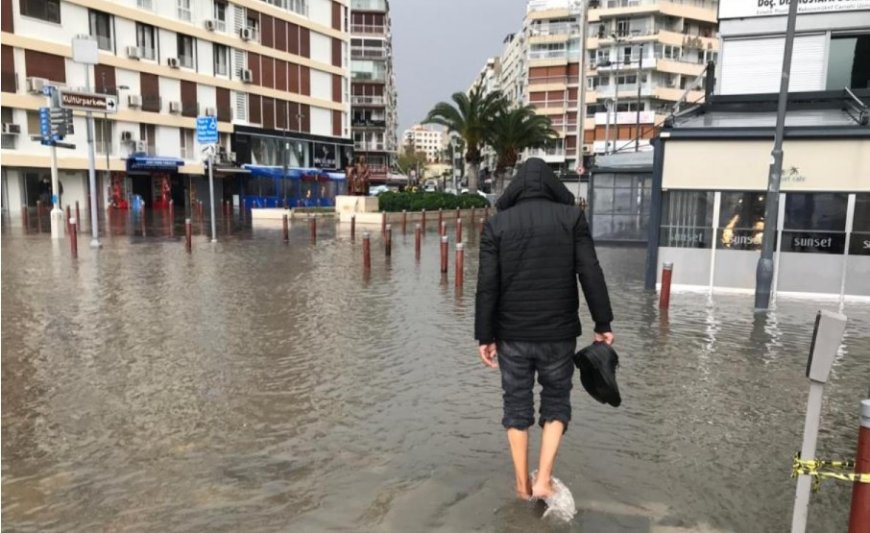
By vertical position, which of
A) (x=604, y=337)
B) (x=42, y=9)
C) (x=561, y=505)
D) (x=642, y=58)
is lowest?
(x=561, y=505)

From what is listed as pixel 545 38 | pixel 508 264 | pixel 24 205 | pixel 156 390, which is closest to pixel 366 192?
pixel 24 205

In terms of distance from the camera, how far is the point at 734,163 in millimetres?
12312

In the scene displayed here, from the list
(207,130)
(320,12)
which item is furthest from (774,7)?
(320,12)

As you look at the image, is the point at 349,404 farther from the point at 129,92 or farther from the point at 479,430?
the point at 129,92

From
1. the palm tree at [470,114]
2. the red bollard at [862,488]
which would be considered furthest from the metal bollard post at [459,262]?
the palm tree at [470,114]

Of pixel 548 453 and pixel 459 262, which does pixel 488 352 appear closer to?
pixel 548 453

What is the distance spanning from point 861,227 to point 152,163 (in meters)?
39.3

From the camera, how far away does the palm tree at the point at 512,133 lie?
47469 millimetres

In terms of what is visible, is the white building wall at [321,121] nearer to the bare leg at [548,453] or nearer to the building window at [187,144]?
the building window at [187,144]

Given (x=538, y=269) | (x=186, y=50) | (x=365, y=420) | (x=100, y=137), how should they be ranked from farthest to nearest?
(x=186, y=50)
(x=100, y=137)
(x=365, y=420)
(x=538, y=269)

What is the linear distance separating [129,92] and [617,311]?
38.7 m

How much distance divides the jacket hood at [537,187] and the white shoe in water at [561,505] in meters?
1.76

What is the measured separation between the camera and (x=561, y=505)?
4109mm

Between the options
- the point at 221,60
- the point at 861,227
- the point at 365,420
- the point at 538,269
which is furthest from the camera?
the point at 221,60
